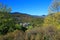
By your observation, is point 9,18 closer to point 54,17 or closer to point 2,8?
point 2,8

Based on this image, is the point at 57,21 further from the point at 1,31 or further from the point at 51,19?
the point at 1,31

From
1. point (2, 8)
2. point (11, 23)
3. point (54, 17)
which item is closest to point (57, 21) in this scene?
point (54, 17)

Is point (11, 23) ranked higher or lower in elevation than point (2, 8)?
lower

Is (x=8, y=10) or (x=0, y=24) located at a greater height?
(x=8, y=10)

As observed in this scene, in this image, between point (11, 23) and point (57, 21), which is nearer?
point (57, 21)

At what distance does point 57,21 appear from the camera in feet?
101

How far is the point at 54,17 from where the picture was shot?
3167 centimetres

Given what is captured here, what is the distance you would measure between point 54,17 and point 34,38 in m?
15.4

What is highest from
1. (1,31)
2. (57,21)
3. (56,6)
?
(56,6)

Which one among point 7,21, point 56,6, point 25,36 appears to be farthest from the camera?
point 7,21

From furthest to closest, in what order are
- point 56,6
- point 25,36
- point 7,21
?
1. point 7,21
2. point 56,6
3. point 25,36

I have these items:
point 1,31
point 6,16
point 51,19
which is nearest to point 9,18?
point 6,16

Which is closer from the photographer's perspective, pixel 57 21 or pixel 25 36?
pixel 25 36

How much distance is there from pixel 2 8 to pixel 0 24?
13.4 ft
